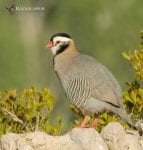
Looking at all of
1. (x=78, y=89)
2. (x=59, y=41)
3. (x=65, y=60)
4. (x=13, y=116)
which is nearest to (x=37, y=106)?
(x=13, y=116)

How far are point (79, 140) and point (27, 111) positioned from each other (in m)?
1.54

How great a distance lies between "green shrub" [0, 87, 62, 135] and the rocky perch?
137cm

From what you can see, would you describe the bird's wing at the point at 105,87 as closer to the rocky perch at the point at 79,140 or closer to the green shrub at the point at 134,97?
the green shrub at the point at 134,97

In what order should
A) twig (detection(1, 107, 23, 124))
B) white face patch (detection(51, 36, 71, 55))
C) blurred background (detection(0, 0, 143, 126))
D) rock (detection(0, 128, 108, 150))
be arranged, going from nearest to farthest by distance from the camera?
rock (detection(0, 128, 108, 150)), twig (detection(1, 107, 23, 124)), white face patch (detection(51, 36, 71, 55)), blurred background (detection(0, 0, 143, 126))

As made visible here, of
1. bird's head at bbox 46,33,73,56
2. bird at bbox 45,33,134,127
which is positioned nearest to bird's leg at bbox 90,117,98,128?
bird at bbox 45,33,134,127

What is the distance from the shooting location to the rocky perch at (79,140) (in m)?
7.74

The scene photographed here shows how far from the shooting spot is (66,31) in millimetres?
28281

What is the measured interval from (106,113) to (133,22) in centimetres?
1731

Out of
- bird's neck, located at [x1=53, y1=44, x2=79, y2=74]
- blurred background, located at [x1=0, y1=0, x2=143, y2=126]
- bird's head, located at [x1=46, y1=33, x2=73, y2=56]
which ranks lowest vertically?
blurred background, located at [x1=0, y1=0, x2=143, y2=126]

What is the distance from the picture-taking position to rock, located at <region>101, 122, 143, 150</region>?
797 centimetres

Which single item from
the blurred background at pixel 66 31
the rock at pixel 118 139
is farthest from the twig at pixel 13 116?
the blurred background at pixel 66 31

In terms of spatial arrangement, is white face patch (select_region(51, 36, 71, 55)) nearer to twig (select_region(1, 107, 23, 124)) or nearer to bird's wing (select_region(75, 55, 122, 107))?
bird's wing (select_region(75, 55, 122, 107))

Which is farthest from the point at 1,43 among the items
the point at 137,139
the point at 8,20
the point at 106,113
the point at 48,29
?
the point at 137,139

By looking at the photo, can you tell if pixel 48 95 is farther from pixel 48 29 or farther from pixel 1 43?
pixel 48 29
